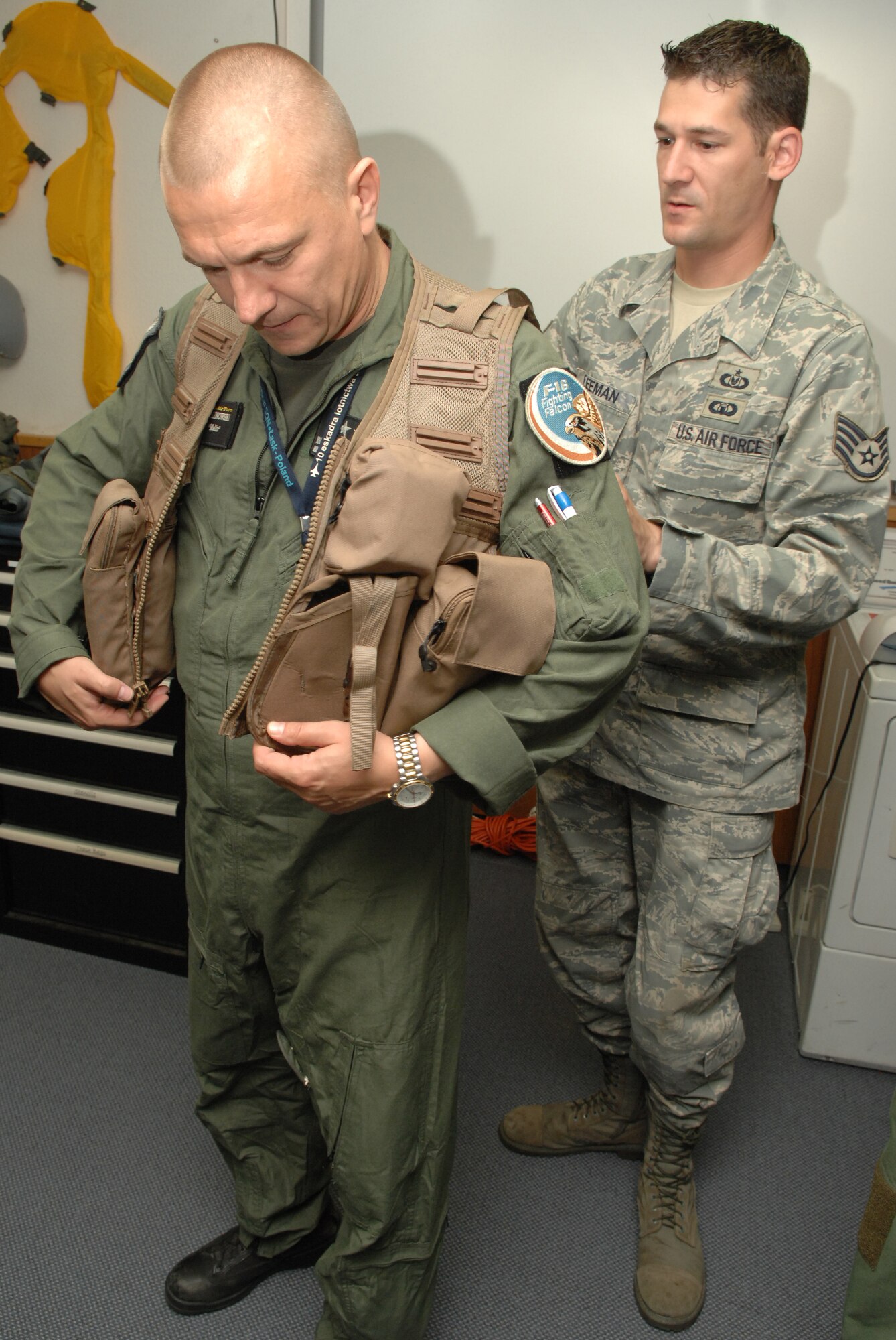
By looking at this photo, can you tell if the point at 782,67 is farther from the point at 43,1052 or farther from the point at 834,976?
the point at 43,1052

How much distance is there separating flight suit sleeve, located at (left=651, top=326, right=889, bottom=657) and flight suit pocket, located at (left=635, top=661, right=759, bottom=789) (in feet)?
0.41

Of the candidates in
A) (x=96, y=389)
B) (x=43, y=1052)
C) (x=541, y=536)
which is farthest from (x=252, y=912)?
(x=96, y=389)

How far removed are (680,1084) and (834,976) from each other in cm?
62

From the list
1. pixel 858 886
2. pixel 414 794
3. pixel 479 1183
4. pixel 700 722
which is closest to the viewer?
pixel 414 794

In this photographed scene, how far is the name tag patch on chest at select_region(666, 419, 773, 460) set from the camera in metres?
1.40

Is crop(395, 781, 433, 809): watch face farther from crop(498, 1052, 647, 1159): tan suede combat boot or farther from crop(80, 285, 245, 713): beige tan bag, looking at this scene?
crop(498, 1052, 647, 1159): tan suede combat boot

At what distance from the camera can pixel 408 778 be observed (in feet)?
3.12

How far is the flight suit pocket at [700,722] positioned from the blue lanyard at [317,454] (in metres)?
0.65

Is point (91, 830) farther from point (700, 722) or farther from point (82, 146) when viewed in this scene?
point (82, 146)

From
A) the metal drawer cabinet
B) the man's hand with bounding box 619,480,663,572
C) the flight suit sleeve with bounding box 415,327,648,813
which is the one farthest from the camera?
the metal drawer cabinet

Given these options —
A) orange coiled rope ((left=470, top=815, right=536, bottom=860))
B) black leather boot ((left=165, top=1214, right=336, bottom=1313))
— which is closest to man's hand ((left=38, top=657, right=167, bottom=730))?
black leather boot ((left=165, top=1214, right=336, bottom=1313))

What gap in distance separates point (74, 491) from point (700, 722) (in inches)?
36.2

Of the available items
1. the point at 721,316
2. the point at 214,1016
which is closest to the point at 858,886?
the point at 721,316

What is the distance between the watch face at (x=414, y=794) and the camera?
0.96 meters
